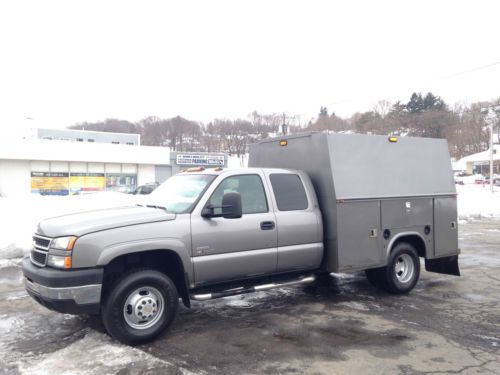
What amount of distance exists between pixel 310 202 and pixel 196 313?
7.26ft

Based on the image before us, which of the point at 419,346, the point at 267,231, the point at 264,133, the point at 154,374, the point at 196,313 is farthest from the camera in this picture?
the point at 264,133

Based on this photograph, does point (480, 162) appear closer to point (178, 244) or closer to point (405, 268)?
point (405, 268)

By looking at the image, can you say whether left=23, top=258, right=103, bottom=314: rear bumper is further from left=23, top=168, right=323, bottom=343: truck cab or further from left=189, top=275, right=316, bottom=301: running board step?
left=189, top=275, right=316, bottom=301: running board step

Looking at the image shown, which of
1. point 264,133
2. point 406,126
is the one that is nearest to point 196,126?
point 264,133

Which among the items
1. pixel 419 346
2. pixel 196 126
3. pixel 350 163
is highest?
pixel 196 126

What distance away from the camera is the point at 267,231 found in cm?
593

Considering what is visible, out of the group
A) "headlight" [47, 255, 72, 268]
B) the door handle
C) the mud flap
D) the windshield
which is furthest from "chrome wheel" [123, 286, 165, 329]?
the mud flap

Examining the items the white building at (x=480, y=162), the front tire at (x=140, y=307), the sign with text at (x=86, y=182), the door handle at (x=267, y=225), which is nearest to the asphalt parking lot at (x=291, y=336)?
the front tire at (x=140, y=307)

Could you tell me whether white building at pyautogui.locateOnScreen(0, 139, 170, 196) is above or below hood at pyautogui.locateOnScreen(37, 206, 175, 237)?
above

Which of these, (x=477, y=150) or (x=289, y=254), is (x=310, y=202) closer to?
(x=289, y=254)

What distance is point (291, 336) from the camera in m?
5.33

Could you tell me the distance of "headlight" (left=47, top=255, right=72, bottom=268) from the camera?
470cm

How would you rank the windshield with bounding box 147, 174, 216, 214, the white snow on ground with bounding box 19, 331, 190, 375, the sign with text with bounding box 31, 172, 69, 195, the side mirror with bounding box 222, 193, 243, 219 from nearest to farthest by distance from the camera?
the white snow on ground with bounding box 19, 331, 190, 375 < the side mirror with bounding box 222, 193, 243, 219 < the windshield with bounding box 147, 174, 216, 214 < the sign with text with bounding box 31, 172, 69, 195

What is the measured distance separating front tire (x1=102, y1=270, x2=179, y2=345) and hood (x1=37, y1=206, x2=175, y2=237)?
1.95ft
